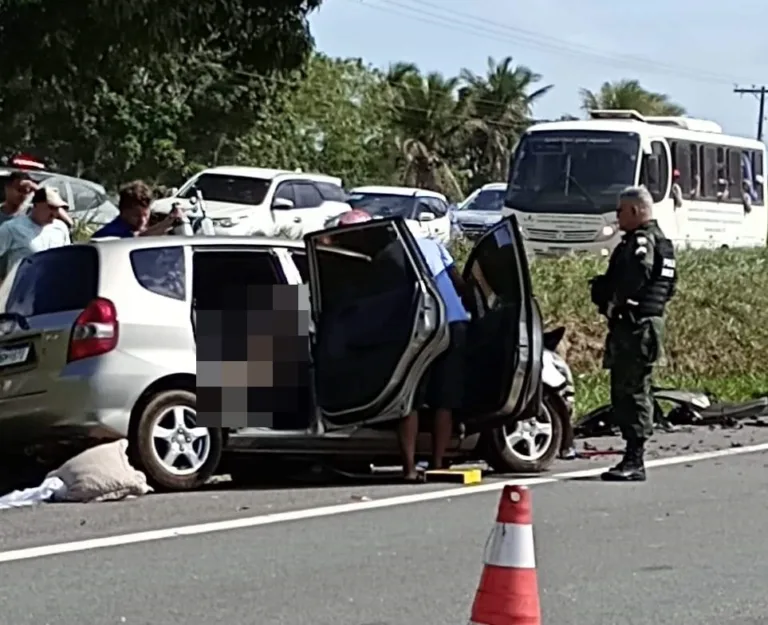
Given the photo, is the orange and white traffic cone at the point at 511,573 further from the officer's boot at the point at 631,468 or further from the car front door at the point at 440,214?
the car front door at the point at 440,214

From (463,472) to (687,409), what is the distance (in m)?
4.39

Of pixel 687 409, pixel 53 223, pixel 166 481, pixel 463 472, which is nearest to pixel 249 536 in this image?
pixel 166 481

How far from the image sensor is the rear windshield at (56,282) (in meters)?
10.4

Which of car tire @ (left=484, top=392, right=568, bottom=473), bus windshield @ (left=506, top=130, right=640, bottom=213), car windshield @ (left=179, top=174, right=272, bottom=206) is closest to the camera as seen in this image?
car tire @ (left=484, top=392, right=568, bottom=473)

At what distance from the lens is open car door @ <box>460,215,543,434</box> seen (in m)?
10.6

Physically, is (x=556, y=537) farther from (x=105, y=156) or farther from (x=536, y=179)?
(x=105, y=156)

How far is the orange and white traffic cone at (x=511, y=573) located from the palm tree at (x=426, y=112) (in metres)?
62.2

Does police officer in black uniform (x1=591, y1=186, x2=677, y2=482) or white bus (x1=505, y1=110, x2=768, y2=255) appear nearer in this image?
police officer in black uniform (x1=591, y1=186, x2=677, y2=482)

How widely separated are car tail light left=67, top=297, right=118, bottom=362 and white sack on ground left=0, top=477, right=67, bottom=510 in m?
0.75

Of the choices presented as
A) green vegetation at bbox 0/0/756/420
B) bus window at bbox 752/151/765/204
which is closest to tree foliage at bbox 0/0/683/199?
green vegetation at bbox 0/0/756/420

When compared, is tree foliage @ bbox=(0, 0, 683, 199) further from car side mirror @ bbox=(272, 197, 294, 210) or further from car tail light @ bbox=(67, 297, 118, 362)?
car tail light @ bbox=(67, 297, 118, 362)

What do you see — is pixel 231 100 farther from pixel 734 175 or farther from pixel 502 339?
pixel 502 339

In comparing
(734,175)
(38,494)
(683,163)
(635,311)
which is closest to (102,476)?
(38,494)

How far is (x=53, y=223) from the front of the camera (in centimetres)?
1238
